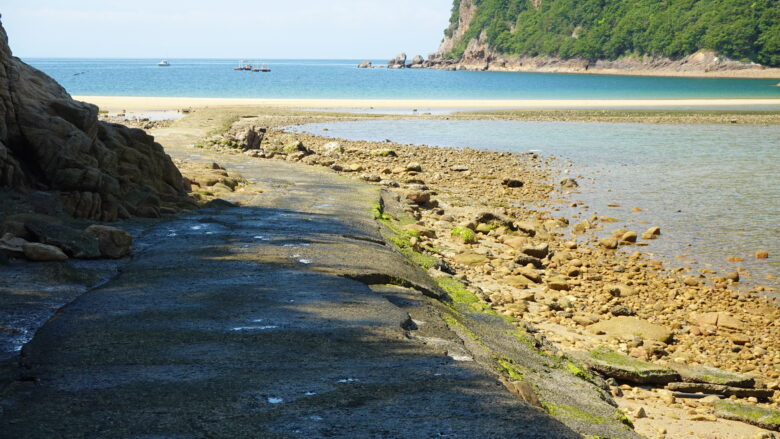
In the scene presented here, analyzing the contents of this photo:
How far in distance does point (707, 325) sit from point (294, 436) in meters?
7.02

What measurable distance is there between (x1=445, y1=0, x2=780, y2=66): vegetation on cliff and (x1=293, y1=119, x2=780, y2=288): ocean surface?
94287 millimetres

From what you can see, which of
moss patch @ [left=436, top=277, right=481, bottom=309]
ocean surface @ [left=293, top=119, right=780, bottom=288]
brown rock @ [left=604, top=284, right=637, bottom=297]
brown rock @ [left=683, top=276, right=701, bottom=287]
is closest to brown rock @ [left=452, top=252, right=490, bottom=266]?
moss patch @ [left=436, top=277, right=481, bottom=309]

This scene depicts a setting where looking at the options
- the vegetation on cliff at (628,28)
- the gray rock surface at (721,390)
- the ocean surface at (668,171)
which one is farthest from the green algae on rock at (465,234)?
the vegetation on cliff at (628,28)

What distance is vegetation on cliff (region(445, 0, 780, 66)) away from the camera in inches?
4796

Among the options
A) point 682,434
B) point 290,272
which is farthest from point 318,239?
point 682,434

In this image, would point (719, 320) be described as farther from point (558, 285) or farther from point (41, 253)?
point (41, 253)

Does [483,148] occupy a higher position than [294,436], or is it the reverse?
[294,436]

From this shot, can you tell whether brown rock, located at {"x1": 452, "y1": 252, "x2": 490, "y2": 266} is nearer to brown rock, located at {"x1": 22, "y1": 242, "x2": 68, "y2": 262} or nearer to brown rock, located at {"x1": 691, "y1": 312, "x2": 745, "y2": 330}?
brown rock, located at {"x1": 691, "y1": 312, "x2": 745, "y2": 330}

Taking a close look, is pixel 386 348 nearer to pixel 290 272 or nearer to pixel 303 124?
pixel 290 272

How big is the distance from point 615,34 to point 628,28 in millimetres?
3086

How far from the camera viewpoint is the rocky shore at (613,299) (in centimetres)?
741

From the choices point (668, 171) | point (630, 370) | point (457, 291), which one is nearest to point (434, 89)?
point (668, 171)

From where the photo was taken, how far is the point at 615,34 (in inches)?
5699

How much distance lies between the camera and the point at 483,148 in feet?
97.2
